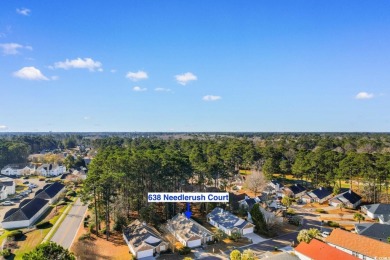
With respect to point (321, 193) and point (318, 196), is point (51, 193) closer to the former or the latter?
point (318, 196)

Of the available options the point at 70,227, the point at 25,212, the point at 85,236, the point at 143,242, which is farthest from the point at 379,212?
the point at 25,212

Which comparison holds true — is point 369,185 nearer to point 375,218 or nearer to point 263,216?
point 375,218

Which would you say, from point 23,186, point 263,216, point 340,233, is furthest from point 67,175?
point 340,233

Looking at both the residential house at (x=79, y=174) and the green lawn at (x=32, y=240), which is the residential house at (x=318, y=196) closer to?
the green lawn at (x=32, y=240)

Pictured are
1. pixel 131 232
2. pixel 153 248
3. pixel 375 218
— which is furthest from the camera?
pixel 375 218

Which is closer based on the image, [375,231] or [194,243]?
[194,243]

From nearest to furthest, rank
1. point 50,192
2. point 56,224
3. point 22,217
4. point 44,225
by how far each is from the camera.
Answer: point 44,225
point 22,217
point 56,224
point 50,192
